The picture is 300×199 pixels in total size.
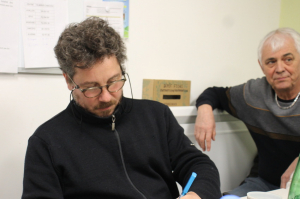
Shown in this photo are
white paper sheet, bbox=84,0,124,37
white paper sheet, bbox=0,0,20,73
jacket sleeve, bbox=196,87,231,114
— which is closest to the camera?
white paper sheet, bbox=0,0,20,73

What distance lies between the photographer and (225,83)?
6.81 ft

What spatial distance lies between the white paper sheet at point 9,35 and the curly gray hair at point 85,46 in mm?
423

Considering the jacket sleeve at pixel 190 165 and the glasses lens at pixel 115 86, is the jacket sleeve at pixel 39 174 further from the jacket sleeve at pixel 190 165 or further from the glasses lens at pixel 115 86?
the jacket sleeve at pixel 190 165

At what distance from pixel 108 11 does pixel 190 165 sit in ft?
3.28

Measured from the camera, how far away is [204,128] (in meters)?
1.61

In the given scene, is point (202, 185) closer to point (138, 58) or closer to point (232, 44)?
point (138, 58)

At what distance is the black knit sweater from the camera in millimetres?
956

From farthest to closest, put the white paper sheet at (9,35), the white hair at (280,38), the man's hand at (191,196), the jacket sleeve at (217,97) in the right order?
the jacket sleeve at (217,97) < the white hair at (280,38) < the white paper sheet at (9,35) < the man's hand at (191,196)

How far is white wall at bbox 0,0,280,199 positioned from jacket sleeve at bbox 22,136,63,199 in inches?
17.5

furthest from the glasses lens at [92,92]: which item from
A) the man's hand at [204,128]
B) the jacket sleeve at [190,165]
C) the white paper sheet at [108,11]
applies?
the man's hand at [204,128]

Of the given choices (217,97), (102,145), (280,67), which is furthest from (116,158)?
(280,67)

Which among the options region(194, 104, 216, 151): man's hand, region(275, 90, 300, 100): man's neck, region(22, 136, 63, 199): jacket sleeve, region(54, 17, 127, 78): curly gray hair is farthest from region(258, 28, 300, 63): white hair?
region(22, 136, 63, 199): jacket sleeve

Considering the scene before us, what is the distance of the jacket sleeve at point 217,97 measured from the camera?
5.84 ft

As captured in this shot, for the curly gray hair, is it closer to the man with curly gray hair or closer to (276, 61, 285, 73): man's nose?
the man with curly gray hair
